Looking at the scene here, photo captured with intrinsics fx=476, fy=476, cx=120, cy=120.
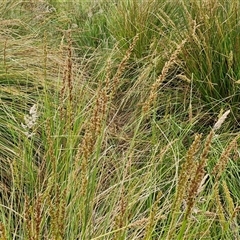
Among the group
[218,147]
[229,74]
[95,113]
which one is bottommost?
[218,147]

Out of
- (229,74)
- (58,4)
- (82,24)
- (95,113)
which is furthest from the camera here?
(58,4)

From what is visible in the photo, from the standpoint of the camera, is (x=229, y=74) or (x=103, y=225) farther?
(x=229, y=74)

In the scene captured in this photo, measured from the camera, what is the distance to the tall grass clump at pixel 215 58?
2.41 m

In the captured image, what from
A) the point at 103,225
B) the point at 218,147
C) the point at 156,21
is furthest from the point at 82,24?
the point at 103,225

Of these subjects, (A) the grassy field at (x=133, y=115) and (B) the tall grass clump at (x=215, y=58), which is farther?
(B) the tall grass clump at (x=215, y=58)

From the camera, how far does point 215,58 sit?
8.17 feet

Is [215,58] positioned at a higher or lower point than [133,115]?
higher

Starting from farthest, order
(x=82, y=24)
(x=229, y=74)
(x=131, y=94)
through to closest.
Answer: (x=82, y=24)
(x=131, y=94)
(x=229, y=74)

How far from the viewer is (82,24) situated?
4070 mm

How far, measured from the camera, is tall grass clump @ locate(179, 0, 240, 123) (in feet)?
7.91

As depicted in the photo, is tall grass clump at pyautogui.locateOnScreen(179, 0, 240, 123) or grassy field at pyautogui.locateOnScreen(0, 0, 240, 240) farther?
tall grass clump at pyautogui.locateOnScreen(179, 0, 240, 123)

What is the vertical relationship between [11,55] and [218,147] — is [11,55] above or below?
above

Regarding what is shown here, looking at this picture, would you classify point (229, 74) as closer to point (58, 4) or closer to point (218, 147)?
point (218, 147)

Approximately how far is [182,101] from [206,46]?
32cm
